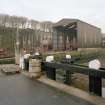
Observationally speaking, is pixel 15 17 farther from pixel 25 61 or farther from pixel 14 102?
pixel 14 102

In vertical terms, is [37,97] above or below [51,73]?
below

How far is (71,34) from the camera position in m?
25.0

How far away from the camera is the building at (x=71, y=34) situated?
22.7 metres

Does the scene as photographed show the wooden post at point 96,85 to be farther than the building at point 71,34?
No

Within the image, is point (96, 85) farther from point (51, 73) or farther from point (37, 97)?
point (51, 73)

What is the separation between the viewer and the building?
22734mm

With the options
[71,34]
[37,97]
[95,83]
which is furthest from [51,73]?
[71,34]

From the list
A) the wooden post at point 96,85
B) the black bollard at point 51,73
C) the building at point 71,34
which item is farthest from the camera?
the building at point 71,34

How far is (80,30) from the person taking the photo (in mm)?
22734

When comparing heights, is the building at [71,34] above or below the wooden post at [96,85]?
above

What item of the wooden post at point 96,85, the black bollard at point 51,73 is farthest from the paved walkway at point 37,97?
the black bollard at point 51,73

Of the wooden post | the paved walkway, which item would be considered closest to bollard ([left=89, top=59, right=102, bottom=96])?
the wooden post

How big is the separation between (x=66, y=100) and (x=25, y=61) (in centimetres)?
494

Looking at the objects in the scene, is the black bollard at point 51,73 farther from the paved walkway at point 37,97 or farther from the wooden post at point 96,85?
the wooden post at point 96,85
